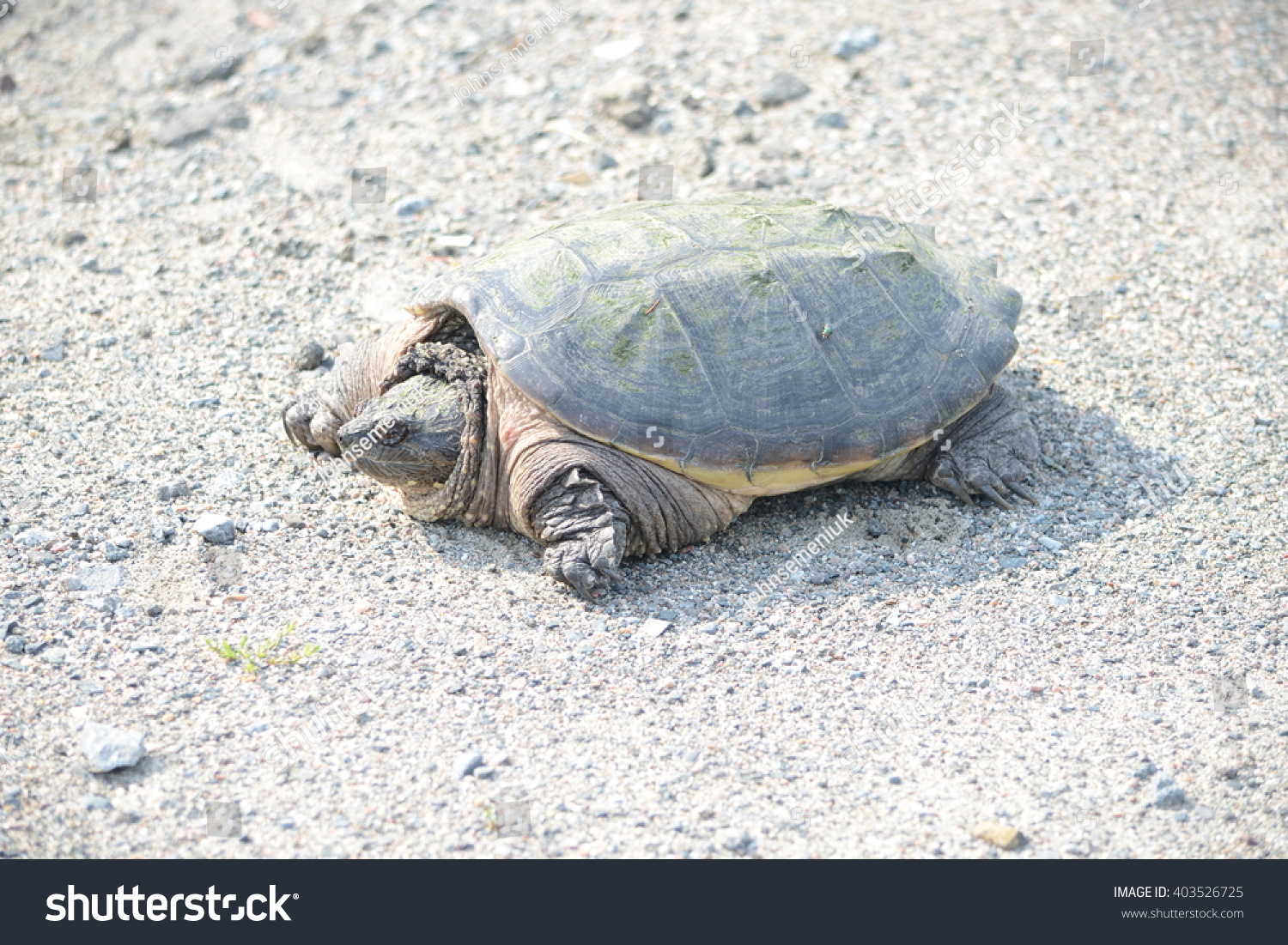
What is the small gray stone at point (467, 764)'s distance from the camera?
11.4ft

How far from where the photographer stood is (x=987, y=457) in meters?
4.89

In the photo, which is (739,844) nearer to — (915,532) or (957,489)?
(915,532)

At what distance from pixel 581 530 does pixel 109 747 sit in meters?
1.78

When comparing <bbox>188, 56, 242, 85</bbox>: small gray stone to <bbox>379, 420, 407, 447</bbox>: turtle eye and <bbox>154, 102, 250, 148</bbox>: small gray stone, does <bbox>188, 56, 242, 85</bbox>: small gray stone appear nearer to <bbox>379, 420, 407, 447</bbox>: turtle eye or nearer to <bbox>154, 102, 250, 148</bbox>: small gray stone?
<bbox>154, 102, 250, 148</bbox>: small gray stone

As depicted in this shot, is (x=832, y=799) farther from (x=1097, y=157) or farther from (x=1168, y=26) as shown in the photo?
(x=1168, y=26)

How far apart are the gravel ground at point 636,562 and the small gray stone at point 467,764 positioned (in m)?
0.01

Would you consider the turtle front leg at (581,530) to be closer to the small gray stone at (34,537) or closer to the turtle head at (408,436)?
the turtle head at (408,436)

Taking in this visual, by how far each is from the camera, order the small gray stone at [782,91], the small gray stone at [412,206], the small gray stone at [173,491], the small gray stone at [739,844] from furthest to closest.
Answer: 1. the small gray stone at [782,91]
2. the small gray stone at [412,206]
3. the small gray stone at [173,491]
4. the small gray stone at [739,844]

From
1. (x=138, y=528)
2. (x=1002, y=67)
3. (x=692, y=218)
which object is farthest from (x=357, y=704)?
(x=1002, y=67)

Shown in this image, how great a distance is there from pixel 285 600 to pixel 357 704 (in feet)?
2.19

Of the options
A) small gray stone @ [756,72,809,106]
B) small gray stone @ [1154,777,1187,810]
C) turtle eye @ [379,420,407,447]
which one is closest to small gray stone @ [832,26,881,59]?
small gray stone @ [756,72,809,106]

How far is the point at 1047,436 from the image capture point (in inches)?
206

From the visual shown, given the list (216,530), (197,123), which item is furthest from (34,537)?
(197,123)

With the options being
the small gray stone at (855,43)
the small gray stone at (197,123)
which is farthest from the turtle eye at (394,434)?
the small gray stone at (855,43)
